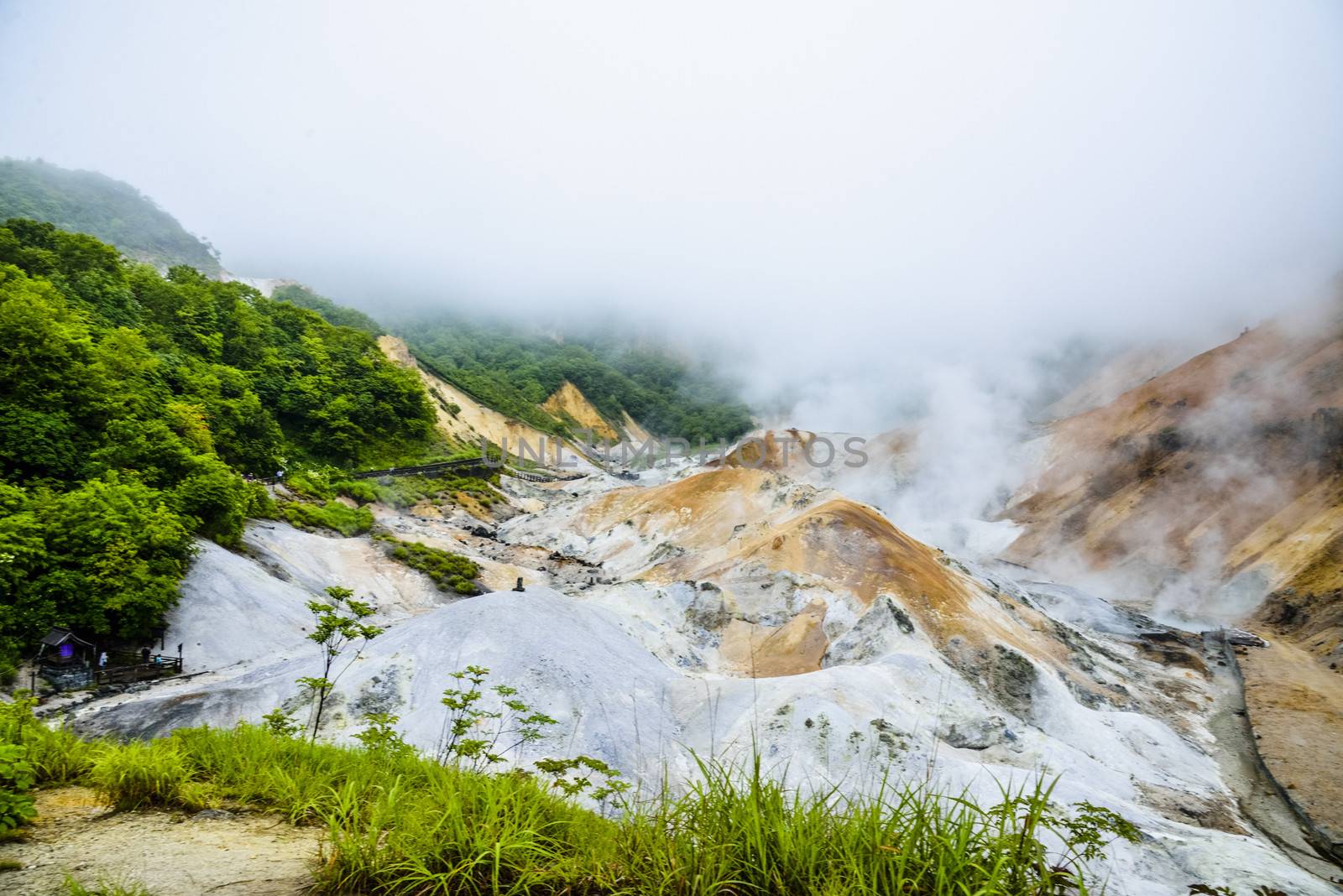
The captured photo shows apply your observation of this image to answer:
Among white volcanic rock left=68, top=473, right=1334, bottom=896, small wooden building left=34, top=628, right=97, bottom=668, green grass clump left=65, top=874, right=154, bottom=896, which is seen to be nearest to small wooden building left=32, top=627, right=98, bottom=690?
small wooden building left=34, top=628, right=97, bottom=668

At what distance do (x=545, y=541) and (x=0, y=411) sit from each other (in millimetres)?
28830

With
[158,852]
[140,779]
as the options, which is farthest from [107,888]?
[140,779]

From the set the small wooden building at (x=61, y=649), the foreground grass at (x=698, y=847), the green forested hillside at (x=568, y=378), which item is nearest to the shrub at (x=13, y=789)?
the foreground grass at (x=698, y=847)

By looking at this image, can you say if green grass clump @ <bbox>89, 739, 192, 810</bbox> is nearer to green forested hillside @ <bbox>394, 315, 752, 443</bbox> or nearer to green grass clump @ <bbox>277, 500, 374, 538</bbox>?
green grass clump @ <bbox>277, 500, 374, 538</bbox>

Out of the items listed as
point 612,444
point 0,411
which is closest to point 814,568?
point 0,411

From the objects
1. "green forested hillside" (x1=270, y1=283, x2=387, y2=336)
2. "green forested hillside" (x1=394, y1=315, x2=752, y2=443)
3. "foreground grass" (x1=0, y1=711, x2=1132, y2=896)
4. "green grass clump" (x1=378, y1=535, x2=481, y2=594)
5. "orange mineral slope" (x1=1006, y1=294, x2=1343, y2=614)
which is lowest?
"foreground grass" (x1=0, y1=711, x2=1132, y2=896)

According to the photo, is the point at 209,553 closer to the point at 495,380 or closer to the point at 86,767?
the point at 86,767

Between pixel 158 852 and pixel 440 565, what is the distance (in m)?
28.4

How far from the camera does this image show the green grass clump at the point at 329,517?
103ft

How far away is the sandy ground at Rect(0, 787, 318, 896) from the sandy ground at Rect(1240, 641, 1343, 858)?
863 inches

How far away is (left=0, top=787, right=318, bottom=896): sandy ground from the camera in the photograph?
2.98 meters

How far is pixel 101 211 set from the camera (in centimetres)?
9831

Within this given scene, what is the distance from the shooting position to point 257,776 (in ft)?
14.6

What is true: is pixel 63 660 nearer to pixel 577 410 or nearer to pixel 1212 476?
pixel 1212 476
